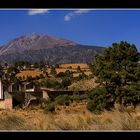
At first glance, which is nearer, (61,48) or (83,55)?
(83,55)

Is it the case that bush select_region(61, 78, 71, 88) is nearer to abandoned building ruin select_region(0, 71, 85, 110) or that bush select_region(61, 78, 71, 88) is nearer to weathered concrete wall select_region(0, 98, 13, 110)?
abandoned building ruin select_region(0, 71, 85, 110)

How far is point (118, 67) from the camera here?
22.9 metres

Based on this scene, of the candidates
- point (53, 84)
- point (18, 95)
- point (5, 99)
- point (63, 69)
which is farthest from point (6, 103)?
point (63, 69)

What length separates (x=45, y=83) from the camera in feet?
146

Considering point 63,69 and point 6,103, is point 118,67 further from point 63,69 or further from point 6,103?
point 63,69

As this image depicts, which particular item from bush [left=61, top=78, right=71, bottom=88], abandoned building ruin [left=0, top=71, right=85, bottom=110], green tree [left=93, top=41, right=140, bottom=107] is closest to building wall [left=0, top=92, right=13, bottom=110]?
abandoned building ruin [left=0, top=71, right=85, bottom=110]

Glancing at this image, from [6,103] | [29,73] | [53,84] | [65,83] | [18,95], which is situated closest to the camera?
[6,103]

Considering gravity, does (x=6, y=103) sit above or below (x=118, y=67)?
below

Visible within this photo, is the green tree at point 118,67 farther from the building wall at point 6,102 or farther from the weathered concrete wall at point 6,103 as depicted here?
the weathered concrete wall at point 6,103

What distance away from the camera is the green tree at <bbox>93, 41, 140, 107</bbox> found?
22.3 meters

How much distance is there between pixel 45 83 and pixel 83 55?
1071cm
